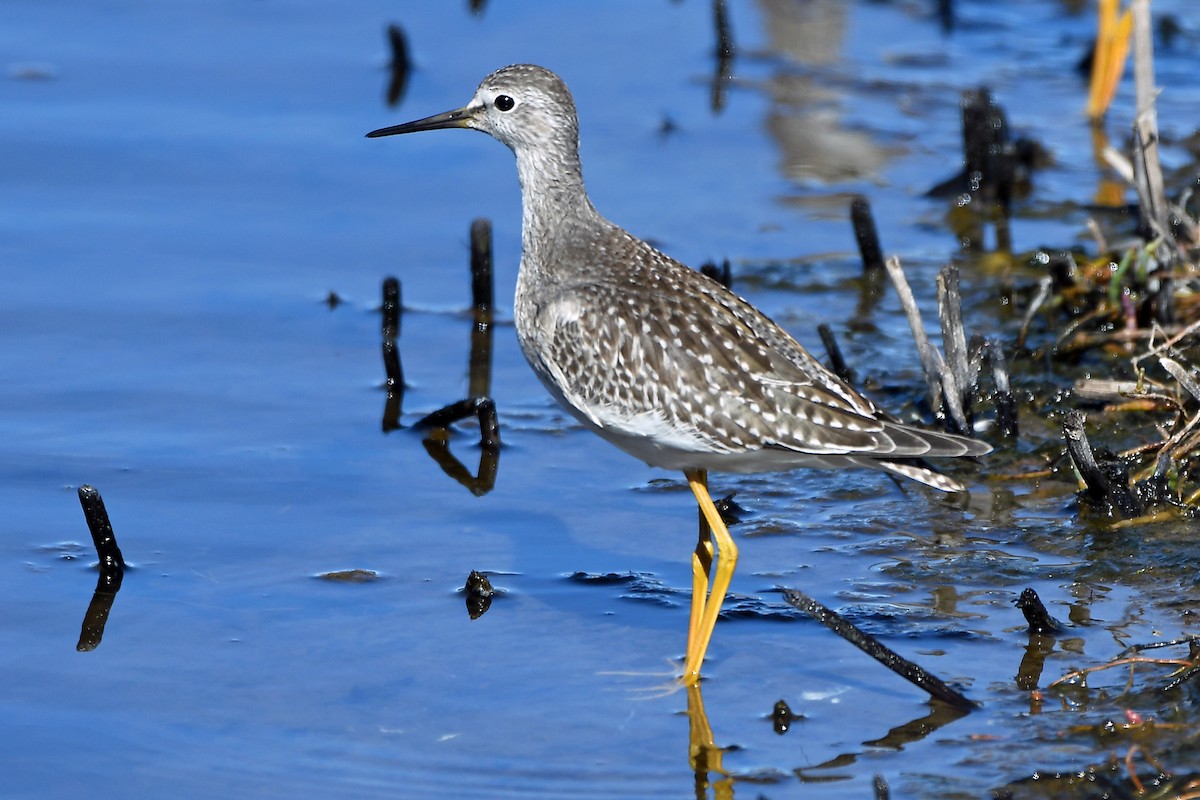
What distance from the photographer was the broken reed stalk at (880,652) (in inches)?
227

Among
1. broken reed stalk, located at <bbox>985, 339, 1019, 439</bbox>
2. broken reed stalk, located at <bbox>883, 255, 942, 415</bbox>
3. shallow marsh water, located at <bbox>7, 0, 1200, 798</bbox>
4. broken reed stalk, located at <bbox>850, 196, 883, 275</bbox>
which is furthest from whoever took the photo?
broken reed stalk, located at <bbox>850, 196, 883, 275</bbox>

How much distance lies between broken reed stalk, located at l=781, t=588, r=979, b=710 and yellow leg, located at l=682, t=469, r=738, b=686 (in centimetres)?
90

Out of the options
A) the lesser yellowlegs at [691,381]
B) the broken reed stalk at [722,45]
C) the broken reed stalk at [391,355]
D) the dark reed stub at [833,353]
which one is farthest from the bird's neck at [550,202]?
the broken reed stalk at [722,45]

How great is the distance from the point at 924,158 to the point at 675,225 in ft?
7.48

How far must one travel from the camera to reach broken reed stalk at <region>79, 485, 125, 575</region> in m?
7.23

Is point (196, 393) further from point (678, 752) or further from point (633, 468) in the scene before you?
point (678, 752)

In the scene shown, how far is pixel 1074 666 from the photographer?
648 centimetres

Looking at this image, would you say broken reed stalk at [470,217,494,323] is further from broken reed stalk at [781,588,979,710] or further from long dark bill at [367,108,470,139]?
broken reed stalk at [781,588,979,710]

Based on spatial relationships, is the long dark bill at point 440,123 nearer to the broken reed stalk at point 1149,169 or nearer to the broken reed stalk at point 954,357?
the broken reed stalk at point 954,357

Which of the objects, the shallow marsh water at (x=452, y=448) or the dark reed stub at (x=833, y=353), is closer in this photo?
the shallow marsh water at (x=452, y=448)

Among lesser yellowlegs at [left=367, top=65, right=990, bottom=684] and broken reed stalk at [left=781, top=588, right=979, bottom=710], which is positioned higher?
lesser yellowlegs at [left=367, top=65, right=990, bottom=684]

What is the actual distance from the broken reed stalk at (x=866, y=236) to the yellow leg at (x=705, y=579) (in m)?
3.52

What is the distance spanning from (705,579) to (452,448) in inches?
84.5

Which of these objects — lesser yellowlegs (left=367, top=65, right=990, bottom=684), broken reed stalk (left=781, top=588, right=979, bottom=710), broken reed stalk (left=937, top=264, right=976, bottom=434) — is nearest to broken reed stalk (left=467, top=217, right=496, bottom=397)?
lesser yellowlegs (left=367, top=65, right=990, bottom=684)
